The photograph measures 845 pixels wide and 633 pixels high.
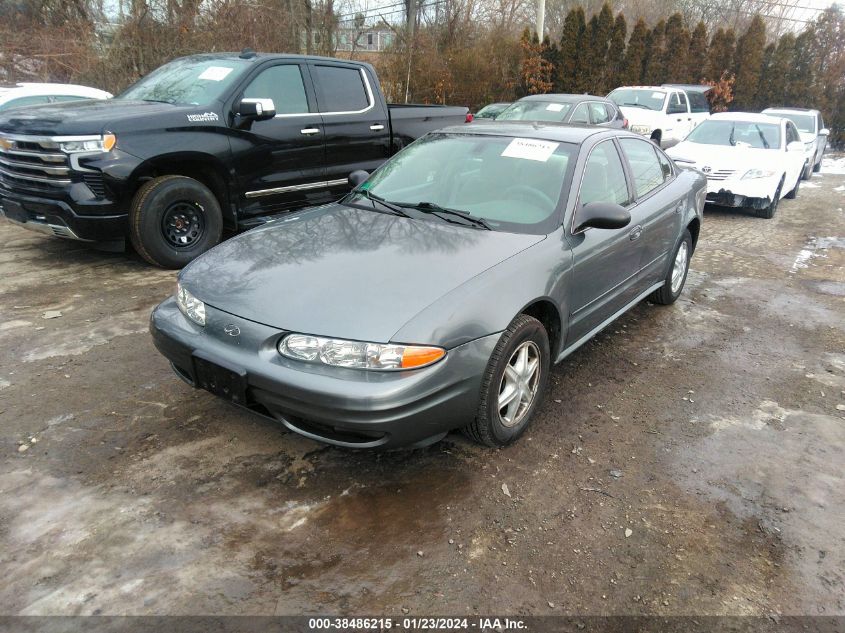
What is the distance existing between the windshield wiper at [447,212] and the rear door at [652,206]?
1.28 metres

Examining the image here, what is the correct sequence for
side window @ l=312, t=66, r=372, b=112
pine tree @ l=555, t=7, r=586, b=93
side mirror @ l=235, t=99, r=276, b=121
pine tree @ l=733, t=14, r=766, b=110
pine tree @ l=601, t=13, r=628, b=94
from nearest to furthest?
side mirror @ l=235, t=99, r=276, b=121
side window @ l=312, t=66, r=372, b=112
pine tree @ l=555, t=7, r=586, b=93
pine tree @ l=601, t=13, r=628, b=94
pine tree @ l=733, t=14, r=766, b=110

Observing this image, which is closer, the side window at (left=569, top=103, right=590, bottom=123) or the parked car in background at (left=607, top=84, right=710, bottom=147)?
the side window at (left=569, top=103, right=590, bottom=123)

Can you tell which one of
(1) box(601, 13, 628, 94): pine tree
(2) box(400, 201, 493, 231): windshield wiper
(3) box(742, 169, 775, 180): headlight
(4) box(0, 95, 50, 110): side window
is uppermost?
(1) box(601, 13, 628, 94): pine tree

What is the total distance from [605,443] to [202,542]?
2.12 meters

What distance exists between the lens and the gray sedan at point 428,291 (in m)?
2.62

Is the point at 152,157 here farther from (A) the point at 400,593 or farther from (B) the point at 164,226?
(A) the point at 400,593

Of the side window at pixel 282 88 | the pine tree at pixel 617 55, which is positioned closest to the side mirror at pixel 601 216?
the side window at pixel 282 88

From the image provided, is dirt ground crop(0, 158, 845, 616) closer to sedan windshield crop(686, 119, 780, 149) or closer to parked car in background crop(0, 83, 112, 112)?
parked car in background crop(0, 83, 112, 112)

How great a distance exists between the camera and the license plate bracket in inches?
108

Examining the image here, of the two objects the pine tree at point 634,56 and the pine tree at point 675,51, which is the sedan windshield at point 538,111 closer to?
the pine tree at point 634,56

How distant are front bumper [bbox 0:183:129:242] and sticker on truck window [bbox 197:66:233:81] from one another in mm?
1715

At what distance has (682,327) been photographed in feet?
16.7

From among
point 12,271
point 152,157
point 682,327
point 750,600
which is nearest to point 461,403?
point 750,600

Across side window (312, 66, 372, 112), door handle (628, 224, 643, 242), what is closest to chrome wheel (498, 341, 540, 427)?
door handle (628, 224, 643, 242)
